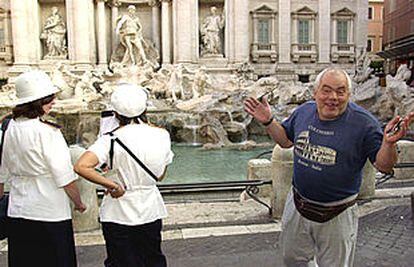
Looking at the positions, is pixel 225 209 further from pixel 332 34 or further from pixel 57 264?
pixel 332 34

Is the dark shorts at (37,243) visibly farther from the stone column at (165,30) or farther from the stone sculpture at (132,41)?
the stone column at (165,30)

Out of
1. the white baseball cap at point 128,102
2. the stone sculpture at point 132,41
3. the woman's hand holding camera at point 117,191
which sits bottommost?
the woman's hand holding camera at point 117,191

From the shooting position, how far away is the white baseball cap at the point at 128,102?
275 centimetres

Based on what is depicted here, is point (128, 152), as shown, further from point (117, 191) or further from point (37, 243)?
point (37, 243)

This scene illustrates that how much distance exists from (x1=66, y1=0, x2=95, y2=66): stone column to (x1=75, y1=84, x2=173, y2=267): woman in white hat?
69.3 feet

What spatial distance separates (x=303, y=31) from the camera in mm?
26531

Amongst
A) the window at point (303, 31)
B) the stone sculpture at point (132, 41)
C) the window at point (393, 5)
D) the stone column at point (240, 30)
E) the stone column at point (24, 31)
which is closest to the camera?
the stone sculpture at point (132, 41)

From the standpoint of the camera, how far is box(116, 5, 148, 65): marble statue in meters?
22.2

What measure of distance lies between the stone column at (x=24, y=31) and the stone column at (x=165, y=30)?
23.2 ft

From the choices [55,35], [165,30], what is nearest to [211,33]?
[165,30]

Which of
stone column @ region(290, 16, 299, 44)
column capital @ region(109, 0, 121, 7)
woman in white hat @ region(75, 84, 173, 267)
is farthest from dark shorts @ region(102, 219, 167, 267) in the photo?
stone column @ region(290, 16, 299, 44)

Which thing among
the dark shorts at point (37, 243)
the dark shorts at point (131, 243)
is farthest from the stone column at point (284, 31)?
the dark shorts at point (37, 243)

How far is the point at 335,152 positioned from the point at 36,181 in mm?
1908

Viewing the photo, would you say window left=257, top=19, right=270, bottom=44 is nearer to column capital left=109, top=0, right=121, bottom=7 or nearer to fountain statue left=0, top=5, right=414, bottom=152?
fountain statue left=0, top=5, right=414, bottom=152
